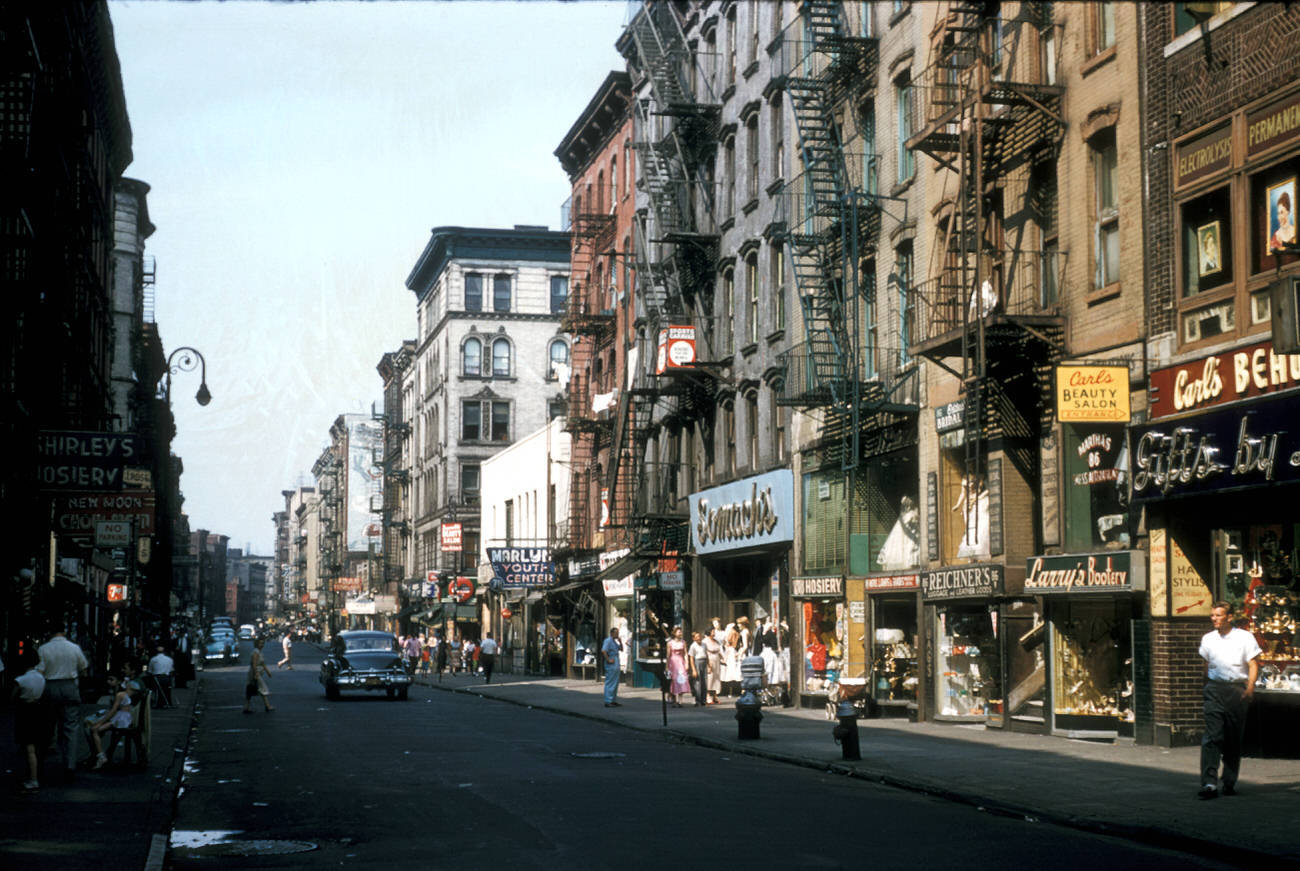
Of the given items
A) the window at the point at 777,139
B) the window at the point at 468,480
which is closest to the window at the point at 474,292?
the window at the point at 468,480

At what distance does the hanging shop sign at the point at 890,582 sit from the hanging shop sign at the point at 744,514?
189 inches

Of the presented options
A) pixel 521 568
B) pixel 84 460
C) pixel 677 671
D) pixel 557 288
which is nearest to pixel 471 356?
pixel 557 288

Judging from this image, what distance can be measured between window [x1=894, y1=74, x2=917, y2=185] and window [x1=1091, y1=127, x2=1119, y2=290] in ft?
21.6

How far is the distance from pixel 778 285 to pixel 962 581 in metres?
13.3

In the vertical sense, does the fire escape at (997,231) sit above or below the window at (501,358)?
below

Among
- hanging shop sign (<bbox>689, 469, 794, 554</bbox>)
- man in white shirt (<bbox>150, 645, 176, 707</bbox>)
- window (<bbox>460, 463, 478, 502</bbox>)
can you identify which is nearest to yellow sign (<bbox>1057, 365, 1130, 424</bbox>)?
hanging shop sign (<bbox>689, 469, 794, 554</bbox>)

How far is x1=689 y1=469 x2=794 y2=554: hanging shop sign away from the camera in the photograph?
35.5m

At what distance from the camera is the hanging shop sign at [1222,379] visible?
59.7 feet

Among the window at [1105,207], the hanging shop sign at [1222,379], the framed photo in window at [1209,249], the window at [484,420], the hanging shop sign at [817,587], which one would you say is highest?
the window at [484,420]

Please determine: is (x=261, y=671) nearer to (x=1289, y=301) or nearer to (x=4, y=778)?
(x=4, y=778)

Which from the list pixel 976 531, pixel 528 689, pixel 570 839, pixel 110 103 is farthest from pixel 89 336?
pixel 570 839

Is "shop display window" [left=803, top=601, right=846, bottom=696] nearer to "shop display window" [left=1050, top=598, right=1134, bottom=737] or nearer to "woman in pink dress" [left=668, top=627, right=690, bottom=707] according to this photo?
"woman in pink dress" [left=668, top=627, right=690, bottom=707]

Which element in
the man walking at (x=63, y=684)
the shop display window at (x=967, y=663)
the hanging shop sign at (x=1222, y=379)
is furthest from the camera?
the shop display window at (x=967, y=663)

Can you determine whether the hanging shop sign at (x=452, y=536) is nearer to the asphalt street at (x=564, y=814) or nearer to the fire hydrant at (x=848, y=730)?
the asphalt street at (x=564, y=814)
